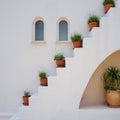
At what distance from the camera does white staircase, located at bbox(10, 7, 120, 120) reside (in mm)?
5156

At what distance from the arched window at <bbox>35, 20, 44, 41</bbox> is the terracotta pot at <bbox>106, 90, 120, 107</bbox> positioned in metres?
2.28

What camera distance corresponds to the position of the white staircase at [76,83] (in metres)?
5.16

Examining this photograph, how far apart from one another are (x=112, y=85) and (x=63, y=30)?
1950 mm

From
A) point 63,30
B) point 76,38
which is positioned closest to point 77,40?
point 76,38

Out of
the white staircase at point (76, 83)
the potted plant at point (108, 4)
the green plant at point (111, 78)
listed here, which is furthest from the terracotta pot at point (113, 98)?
the potted plant at point (108, 4)

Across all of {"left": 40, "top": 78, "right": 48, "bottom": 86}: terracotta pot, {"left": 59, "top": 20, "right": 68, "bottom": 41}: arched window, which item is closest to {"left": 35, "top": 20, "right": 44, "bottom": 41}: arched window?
{"left": 59, "top": 20, "right": 68, "bottom": 41}: arched window

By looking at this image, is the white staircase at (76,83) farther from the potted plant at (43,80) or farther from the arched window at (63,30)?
the arched window at (63,30)

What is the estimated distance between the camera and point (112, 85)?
574 cm

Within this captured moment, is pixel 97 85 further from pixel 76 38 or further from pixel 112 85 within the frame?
pixel 76 38

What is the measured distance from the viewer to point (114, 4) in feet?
18.4

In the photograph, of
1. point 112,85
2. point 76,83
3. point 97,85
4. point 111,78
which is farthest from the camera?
point 97,85

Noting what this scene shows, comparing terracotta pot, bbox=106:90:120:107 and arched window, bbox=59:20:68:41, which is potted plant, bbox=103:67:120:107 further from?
arched window, bbox=59:20:68:41

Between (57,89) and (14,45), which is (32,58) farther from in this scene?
(57,89)

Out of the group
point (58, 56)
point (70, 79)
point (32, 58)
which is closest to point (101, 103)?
point (70, 79)
